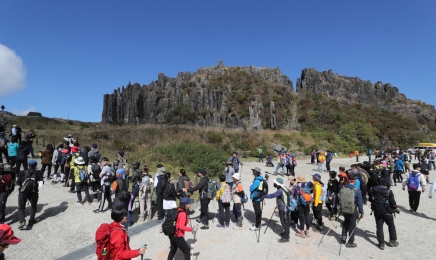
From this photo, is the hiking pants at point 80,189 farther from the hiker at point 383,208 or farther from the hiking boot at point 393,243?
the hiking boot at point 393,243

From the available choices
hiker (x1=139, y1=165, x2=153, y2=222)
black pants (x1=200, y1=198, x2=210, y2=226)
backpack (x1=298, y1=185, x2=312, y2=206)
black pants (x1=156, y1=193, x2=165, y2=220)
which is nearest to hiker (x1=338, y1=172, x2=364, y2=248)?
backpack (x1=298, y1=185, x2=312, y2=206)

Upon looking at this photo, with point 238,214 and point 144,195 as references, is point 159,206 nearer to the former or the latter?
point 144,195

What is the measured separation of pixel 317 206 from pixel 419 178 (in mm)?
4347

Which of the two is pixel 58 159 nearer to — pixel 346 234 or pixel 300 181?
pixel 300 181

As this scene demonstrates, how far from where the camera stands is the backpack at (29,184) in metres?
6.11

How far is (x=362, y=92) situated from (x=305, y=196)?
77335 millimetres

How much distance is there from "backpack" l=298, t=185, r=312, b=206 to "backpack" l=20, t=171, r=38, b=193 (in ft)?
23.2

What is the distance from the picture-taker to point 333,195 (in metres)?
7.41

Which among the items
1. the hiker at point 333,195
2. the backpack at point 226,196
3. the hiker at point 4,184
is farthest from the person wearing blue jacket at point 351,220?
the hiker at point 4,184

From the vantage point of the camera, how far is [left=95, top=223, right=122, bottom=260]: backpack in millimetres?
2836

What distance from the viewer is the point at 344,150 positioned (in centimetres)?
3359

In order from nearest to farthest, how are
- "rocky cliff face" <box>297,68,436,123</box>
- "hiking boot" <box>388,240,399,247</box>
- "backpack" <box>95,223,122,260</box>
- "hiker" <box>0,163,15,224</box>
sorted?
1. "backpack" <box>95,223,122,260</box>
2. "hiking boot" <box>388,240,399,247</box>
3. "hiker" <box>0,163,15,224</box>
4. "rocky cliff face" <box>297,68,436,123</box>

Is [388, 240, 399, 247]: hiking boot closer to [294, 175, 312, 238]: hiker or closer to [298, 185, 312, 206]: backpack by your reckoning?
[294, 175, 312, 238]: hiker

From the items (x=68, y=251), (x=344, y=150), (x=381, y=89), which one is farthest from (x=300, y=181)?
(x=381, y=89)
